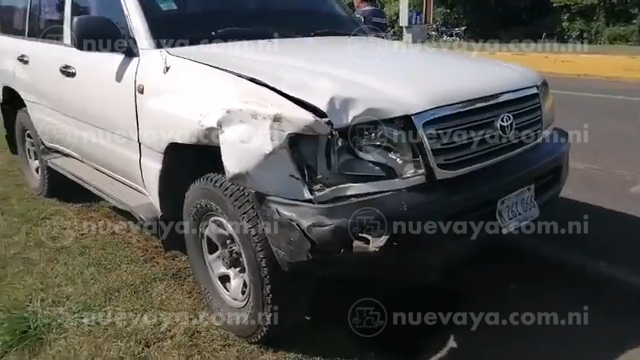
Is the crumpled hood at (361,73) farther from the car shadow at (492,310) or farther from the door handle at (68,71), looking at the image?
the door handle at (68,71)

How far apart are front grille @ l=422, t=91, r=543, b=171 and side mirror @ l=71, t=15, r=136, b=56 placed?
1809mm

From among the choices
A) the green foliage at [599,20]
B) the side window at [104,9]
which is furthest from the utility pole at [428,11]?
the side window at [104,9]

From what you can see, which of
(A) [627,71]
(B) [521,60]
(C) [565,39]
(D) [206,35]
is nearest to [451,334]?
(D) [206,35]

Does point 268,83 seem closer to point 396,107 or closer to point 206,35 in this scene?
point 396,107

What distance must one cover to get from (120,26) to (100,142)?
0.77 metres

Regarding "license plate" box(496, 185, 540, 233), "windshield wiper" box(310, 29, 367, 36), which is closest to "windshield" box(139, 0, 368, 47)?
"windshield wiper" box(310, 29, 367, 36)

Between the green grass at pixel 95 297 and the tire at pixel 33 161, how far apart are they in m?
0.42

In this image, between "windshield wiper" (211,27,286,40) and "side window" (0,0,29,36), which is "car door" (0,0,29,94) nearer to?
"side window" (0,0,29,36)

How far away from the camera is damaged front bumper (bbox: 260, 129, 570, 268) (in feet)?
8.57

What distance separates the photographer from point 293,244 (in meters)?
2.67

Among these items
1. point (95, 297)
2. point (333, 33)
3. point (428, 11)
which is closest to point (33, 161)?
point (95, 297)

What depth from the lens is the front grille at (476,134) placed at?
283 cm

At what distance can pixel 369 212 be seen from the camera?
2641mm

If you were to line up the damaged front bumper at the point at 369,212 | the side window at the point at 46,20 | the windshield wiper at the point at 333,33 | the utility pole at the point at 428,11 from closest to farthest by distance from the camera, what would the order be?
the damaged front bumper at the point at 369,212 → the windshield wiper at the point at 333,33 → the side window at the point at 46,20 → the utility pole at the point at 428,11
